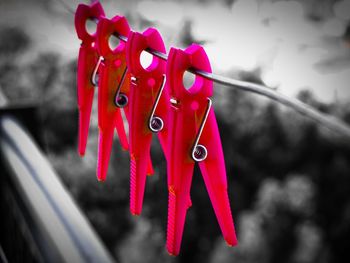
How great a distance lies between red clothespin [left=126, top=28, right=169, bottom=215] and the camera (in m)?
0.43

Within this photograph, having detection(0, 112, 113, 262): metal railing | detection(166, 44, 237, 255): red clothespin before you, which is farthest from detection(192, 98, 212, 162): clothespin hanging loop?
detection(0, 112, 113, 262): metal railing

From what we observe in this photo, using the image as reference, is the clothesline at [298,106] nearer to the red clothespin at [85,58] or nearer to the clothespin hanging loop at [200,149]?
the clothespin hanging loop at [200,149]

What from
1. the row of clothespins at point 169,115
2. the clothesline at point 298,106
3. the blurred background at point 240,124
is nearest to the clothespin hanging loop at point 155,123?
the row of clothespins at point 169,115

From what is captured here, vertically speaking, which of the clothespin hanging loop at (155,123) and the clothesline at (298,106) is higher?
the clothesline at (298,106)

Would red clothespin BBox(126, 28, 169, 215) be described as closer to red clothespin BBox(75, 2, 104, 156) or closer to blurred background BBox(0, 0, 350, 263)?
red clothespin BBox(75, 2, 104, 156)

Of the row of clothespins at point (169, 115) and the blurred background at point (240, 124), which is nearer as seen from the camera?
the row of clothespins at point (169, 115)

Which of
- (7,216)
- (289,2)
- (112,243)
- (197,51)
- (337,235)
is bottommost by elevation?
(112,243)

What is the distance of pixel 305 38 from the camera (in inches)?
53.2

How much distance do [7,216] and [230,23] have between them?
0.95 metres

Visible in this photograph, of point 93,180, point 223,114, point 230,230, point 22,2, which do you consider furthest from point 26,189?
point 93,180

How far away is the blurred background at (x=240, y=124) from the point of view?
4.51 feet

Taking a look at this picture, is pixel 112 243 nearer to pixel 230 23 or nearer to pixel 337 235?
pixel 337 235

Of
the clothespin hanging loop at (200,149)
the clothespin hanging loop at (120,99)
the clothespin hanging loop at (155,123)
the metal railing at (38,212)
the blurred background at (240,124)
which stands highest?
the clothespin hanging loop at (200,149)

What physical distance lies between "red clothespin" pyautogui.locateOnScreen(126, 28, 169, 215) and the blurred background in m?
0.58
